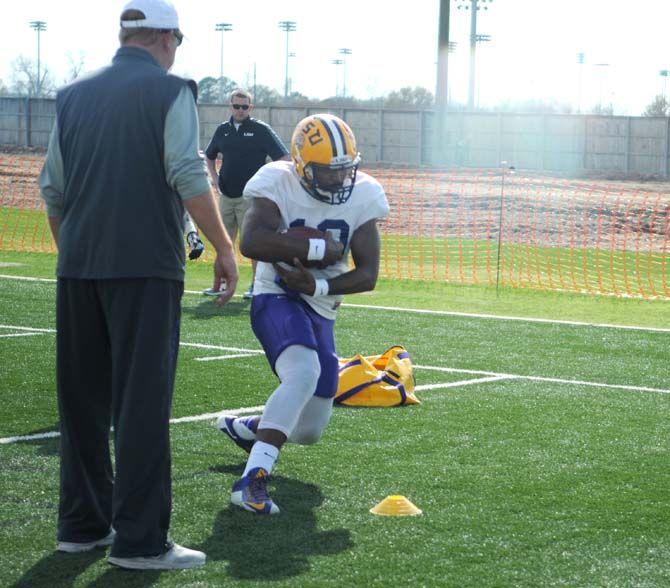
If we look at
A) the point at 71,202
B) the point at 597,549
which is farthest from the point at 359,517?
the point at 71,202

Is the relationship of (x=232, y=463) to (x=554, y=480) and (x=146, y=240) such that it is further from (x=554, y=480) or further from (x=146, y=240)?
(x=146, y=240)

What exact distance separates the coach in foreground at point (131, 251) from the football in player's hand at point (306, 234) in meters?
0.98

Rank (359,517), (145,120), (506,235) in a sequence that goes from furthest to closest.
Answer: (506,235), (359,517), (145,120)

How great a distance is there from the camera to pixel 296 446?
6.75 meters

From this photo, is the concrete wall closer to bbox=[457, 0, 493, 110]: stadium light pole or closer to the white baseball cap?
bbox=[457, 0, 493, 110]: stadium light pole

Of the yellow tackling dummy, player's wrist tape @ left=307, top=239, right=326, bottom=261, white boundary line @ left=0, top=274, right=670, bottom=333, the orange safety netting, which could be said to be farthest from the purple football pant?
the orange safety netting

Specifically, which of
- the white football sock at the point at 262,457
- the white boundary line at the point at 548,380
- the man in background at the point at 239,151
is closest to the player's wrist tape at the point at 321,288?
the white football sock at the point at 262,457

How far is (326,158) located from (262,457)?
1.37 meters

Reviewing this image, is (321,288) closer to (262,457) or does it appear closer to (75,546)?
(262,457)

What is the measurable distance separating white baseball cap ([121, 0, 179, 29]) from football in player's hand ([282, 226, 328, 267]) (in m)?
1.36

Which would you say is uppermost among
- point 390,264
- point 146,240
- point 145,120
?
point 145,120

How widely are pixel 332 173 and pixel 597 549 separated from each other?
2016 mm

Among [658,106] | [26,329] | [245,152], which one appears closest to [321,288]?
[26,329]

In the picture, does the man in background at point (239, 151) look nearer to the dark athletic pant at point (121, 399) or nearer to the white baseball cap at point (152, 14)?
the dark athletic pant at point (121, 399)
